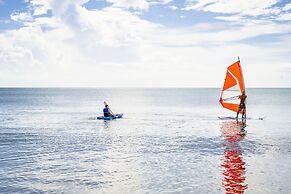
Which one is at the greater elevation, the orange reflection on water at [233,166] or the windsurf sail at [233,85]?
the windsurf sail at [233,85]

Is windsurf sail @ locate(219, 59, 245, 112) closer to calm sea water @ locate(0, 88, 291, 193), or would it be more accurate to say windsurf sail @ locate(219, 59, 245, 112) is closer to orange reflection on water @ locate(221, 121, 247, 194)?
calm sea water @ locate(0, 88, 291, 193)

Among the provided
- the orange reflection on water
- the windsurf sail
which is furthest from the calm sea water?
the windsurf sail

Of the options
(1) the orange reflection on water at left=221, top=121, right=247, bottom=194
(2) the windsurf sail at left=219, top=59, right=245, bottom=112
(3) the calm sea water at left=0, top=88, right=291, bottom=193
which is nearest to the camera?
(1) the orange reflection on water at left=221, top=121, right=247, bottom=194

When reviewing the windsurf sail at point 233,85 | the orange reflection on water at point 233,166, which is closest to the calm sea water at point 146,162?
the orange reflection on water at point 233,166

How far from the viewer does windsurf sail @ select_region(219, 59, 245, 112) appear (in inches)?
1851

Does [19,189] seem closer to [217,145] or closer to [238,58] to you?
[217,145]

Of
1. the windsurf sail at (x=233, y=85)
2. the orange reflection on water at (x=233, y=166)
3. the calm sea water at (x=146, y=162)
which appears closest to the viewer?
the orange reflection on water at (x=233, y=166)

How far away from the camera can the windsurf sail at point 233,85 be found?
154 ft

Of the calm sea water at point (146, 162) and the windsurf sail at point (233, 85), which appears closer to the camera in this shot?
the calm sea water at point (146, 162)

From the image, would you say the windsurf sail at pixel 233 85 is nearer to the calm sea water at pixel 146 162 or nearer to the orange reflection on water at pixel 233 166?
the calm sea water at pixel 146 162

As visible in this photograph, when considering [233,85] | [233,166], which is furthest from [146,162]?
[233,85]

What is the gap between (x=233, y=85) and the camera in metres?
47.9

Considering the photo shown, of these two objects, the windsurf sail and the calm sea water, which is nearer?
the calm sea water

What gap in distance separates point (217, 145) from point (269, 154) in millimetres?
5100
